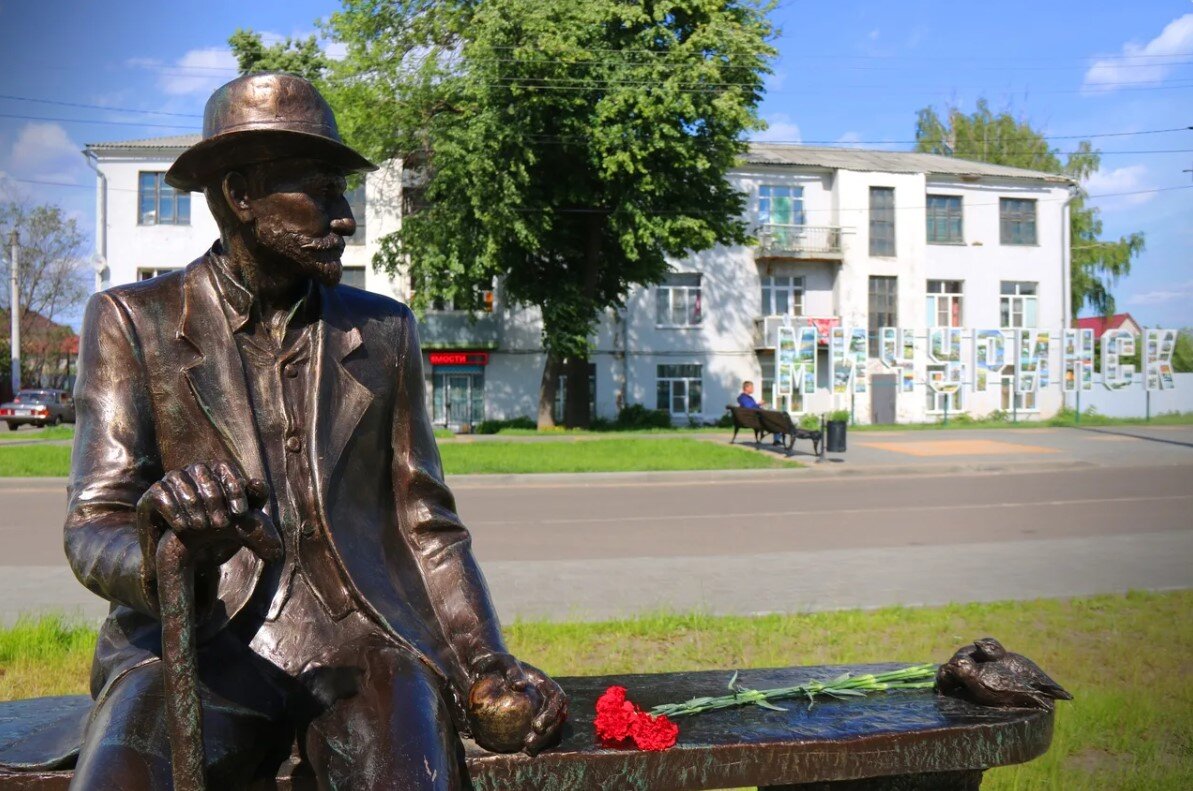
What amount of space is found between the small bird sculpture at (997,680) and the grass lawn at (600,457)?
563 inches

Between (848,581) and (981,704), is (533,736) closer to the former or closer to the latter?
(981,704)

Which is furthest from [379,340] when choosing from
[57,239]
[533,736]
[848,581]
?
[57,239]

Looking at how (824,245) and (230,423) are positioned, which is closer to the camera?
(230,423)

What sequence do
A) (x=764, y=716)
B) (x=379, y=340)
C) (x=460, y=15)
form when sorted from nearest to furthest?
(x=379, y=340) < (x=764, y=716) < (x=460, y=15)

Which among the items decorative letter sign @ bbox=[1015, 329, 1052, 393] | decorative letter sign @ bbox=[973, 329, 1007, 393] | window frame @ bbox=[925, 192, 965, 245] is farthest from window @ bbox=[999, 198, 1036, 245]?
decorative letter sign @ bbox=[1015, 329, 1052, 393]

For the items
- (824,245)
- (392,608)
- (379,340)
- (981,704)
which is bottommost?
(981,704)

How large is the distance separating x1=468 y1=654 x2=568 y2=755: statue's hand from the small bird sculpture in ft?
4.42

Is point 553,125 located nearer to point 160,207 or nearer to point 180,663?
point 160,207

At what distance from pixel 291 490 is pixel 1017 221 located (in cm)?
4219

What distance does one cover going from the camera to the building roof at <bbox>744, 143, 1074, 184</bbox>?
3853 centimetres

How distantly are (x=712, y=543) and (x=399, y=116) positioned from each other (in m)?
20.0

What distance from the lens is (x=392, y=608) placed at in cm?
246

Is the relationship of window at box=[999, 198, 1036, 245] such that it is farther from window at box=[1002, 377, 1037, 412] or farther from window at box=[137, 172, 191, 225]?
window at box=[137, 172, 191, 225]

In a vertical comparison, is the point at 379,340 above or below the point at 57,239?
below
